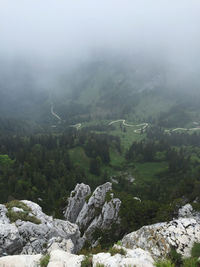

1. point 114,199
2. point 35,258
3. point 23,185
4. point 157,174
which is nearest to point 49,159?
point 23,185

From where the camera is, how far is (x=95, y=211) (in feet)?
192

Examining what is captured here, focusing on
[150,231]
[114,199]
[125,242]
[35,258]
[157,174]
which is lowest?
[157,174]

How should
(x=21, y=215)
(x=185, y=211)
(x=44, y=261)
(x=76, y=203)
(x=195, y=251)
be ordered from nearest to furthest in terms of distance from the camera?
1. (x=44, y=261)
2. (x=195, y=251)
3. (x=21, y=215)
4. (x=185, y=211)
5. (x=76, y=203)

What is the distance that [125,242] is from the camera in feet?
88.5

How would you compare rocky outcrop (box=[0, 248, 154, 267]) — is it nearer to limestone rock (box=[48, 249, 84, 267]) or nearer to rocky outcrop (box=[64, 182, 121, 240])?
limestone rock (box=[48, 249, 84, 267])

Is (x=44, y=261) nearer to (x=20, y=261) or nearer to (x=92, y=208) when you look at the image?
(x=20, y=261)

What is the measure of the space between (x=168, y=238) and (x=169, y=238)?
0.12 m

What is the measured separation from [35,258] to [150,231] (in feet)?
50.1

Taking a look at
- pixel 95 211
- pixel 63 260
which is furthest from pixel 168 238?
pixel 95 211

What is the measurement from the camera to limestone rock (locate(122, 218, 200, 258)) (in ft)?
66.7

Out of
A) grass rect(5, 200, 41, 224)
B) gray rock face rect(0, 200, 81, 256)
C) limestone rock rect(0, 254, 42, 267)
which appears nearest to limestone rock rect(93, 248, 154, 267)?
limestone rock rect(0, 254, 42, 267)

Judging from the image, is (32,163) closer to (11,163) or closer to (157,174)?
(11,163)

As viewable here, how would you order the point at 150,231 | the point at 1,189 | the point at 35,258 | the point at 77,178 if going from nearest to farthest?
the point at 35,258
the point at 150,231
the point at 1,189
the point at 77,178

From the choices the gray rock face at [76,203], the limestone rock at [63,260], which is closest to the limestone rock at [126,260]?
the limestone rock at [63,260]
